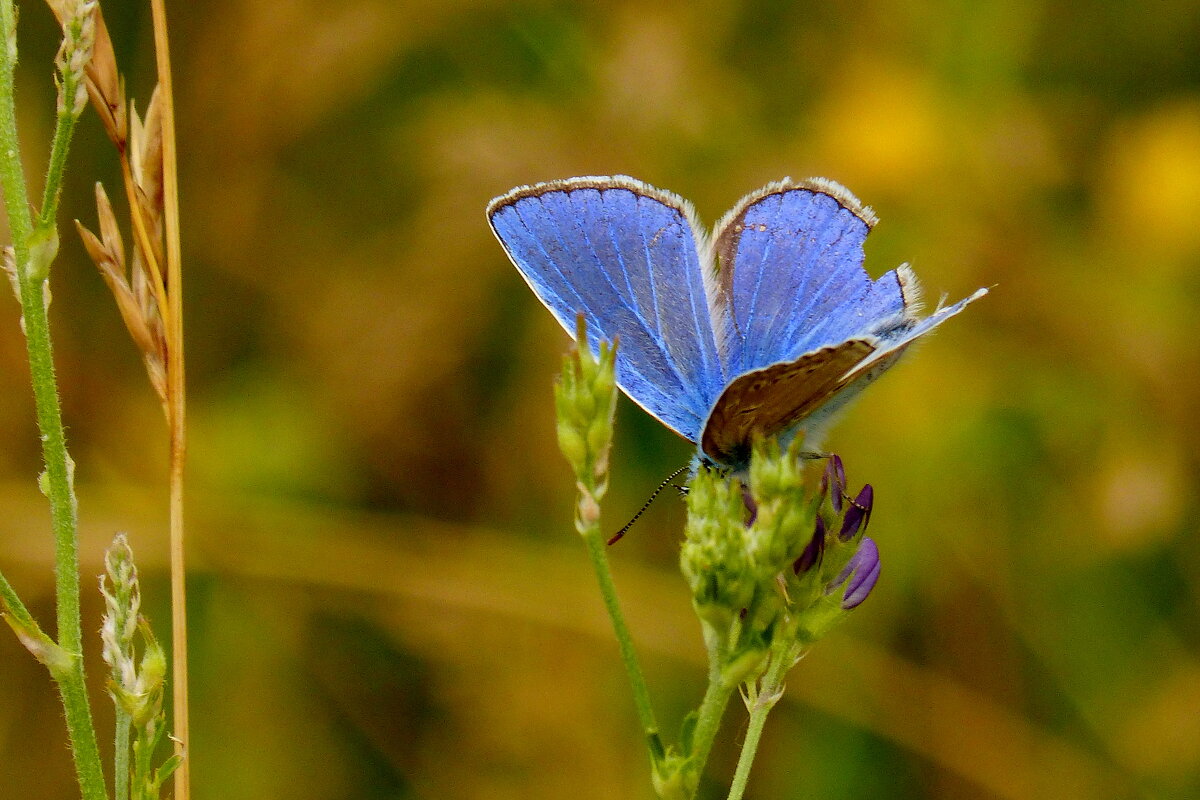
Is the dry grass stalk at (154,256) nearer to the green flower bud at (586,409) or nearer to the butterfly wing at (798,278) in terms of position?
the green flower bud at (586,409)

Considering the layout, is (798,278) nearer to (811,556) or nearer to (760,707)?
(811,556)

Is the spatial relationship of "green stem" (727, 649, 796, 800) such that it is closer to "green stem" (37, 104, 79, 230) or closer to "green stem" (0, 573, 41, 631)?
"green stem" (0, 573, 41, 631)

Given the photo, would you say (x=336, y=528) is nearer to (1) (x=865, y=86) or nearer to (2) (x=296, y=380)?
(2) (x=296, y=380)

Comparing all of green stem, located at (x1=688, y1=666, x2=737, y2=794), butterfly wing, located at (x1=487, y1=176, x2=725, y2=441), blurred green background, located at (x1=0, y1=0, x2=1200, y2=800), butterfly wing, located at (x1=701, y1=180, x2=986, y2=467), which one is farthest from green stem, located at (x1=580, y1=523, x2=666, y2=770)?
blurred green background, located at (x1=0, y1=0, x2=1200, y2=800)

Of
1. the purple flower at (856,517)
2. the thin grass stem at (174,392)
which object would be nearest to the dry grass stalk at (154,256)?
the thin grass stem at (174,392)

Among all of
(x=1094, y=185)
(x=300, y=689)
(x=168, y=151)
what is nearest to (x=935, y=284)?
(x=1094, y=185)

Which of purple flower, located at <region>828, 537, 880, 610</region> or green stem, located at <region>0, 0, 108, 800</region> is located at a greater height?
green stem, located at <region>0, 0, 108, 800</region>

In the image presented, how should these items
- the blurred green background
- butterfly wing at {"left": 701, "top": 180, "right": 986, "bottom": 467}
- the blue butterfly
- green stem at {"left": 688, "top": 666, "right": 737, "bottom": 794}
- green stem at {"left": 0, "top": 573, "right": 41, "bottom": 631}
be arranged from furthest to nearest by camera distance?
the blurred green background, butterfly wing at {"left": 701, "top": 180, "right": 986, "bottom": 467}, the blue butterfly, green stem at {"left": 688, "top": 666, "right": 737, "bottom": 794}, green stem at {"left": 0, "top": 573, "right": 41, "bottom": 631}
